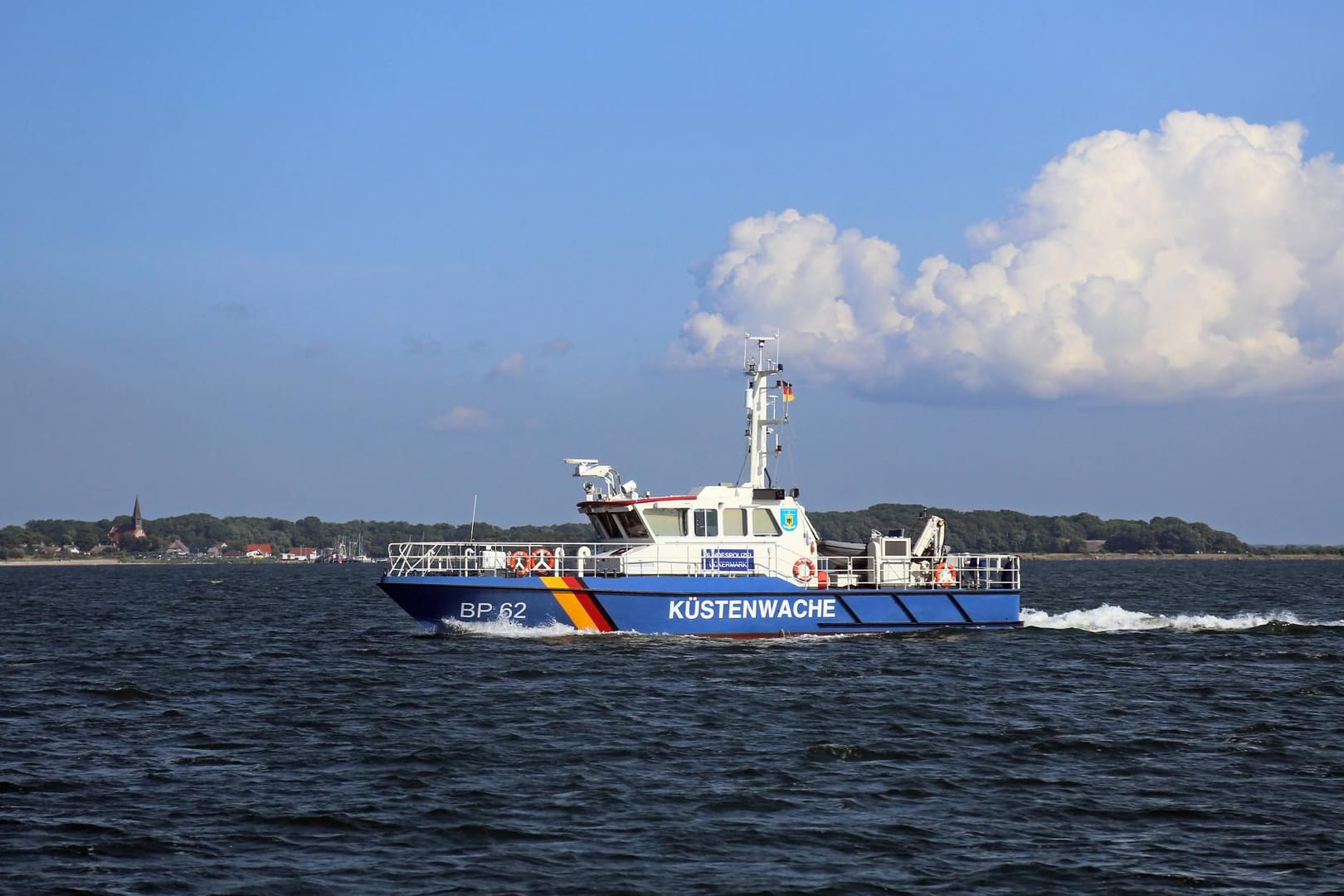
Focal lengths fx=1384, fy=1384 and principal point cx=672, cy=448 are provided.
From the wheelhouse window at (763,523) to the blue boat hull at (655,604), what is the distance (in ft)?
3.29

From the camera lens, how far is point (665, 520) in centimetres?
2759

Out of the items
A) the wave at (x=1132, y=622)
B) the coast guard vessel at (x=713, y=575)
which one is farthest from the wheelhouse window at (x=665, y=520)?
the wave at (x=1132, y=622)

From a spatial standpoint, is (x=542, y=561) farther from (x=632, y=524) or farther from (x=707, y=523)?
(x=707, y=523)

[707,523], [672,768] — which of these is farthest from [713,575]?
[672,768]

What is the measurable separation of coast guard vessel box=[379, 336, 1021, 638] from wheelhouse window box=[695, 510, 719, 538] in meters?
0.02

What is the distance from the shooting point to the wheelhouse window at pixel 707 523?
90.5 ft

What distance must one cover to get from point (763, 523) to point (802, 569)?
121 centimetres

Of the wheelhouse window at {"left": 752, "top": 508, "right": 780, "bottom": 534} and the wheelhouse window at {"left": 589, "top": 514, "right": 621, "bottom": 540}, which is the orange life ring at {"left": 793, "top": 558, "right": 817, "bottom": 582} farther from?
the wheelhouse window at {"left": 589, "top": 514, "right": 621, "bottom": 540}

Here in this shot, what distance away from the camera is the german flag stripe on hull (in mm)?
26188

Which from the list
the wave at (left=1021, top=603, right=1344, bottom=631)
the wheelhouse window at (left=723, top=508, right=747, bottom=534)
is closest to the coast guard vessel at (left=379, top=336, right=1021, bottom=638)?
the wheelhouse window at (left=723, top=508, right=747, bottom=534)

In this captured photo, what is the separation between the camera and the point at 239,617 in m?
41.0

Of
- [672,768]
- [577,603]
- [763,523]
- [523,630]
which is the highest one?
[763,523]

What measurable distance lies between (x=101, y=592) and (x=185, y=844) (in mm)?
58796

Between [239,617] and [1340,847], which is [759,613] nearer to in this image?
[1340,847]
